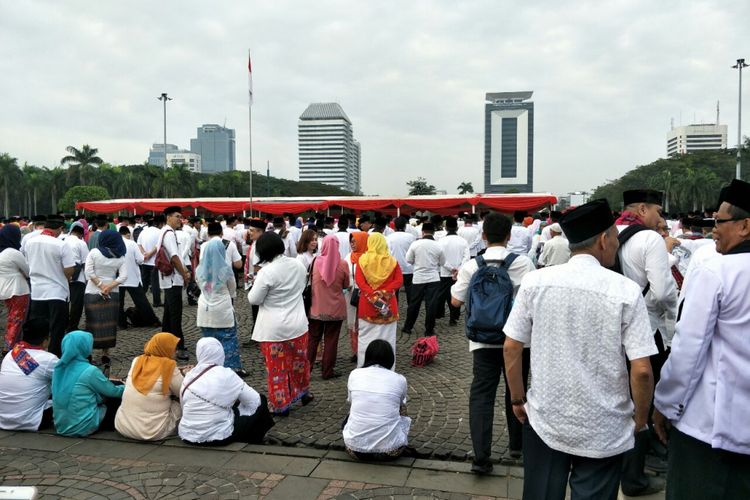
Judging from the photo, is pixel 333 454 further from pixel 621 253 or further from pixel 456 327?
pixel 456 327

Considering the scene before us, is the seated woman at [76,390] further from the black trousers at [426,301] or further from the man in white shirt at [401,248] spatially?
the man in white shirt at [401,248]

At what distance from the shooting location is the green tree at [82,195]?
181 feet

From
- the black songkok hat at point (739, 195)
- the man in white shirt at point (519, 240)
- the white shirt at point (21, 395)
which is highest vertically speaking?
the black songkok hat at point (739, 195)

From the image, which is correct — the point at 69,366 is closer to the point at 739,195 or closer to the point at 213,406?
the point at 213,406

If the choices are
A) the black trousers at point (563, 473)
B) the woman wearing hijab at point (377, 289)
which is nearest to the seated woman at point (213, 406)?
the woman wearing hijab at point (377, 289)

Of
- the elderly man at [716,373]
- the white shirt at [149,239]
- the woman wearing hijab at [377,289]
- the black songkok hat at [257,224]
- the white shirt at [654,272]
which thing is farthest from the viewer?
the white shirt at [149,239]

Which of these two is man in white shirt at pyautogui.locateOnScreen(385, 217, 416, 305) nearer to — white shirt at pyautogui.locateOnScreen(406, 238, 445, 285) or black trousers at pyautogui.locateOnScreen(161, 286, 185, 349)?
white shirt at pyautogui.locateOnScreen(406, 238, 445, 285)

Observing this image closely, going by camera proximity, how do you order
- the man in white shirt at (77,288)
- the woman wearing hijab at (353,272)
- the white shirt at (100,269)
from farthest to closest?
the man in white shirt at (77,288)
the white shirt at (100,269)
the woman wearing hijab at (353,272)

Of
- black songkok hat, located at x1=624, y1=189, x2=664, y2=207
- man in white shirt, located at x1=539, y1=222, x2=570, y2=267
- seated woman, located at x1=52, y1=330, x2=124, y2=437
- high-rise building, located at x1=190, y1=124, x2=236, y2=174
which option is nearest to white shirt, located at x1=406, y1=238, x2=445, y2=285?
man in white shirt, located at x1=539, y1=222, x2=570, y2=267

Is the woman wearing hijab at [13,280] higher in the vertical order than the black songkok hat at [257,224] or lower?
lower

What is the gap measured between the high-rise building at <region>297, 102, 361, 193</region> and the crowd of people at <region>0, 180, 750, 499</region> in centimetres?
14075

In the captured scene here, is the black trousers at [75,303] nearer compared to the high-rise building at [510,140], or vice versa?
the black trousers at [75,303]

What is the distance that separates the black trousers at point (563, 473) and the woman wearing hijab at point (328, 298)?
3.51 m

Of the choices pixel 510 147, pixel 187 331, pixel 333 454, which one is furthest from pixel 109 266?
pixel 510 147
